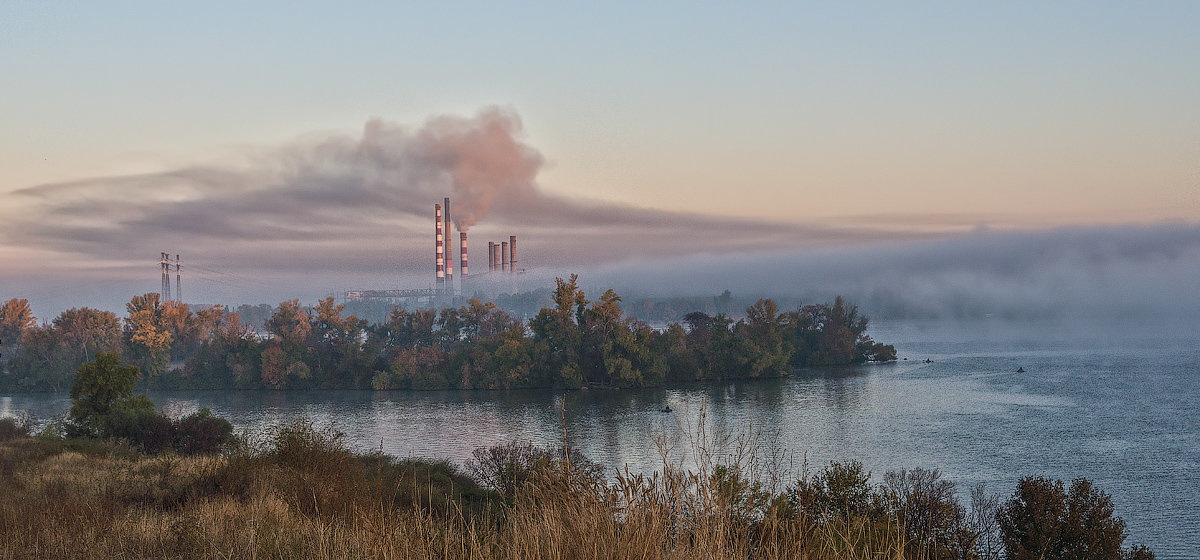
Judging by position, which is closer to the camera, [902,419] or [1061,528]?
[1061,528]

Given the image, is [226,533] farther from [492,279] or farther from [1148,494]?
[492,279]

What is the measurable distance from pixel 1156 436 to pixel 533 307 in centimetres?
15552

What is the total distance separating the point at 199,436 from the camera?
110ft

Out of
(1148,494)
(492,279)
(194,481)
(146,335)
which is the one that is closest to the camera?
(194,481)

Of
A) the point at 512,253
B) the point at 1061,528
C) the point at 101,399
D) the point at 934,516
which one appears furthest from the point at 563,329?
→ the point at 512,253

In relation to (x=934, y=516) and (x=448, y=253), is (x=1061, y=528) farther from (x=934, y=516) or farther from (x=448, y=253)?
(x=448, y=253)

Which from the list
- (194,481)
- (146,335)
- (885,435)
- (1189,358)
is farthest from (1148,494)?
(146,335)

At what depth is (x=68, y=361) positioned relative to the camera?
8394cm

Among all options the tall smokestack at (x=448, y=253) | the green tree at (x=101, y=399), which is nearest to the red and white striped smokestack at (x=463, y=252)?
the tall smokestack at (x=448, y=253)

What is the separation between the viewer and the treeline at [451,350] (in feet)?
256

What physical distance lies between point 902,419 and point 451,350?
50493mm

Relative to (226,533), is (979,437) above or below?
below

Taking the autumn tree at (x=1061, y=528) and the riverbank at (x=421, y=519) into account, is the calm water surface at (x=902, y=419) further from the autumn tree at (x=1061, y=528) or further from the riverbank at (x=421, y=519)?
the riverbank at (x=421, y=519)

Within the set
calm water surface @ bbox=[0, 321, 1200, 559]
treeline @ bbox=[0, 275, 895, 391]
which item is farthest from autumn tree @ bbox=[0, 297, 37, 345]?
calm water surface @ bbox=[0, 321, 1200, 559]
